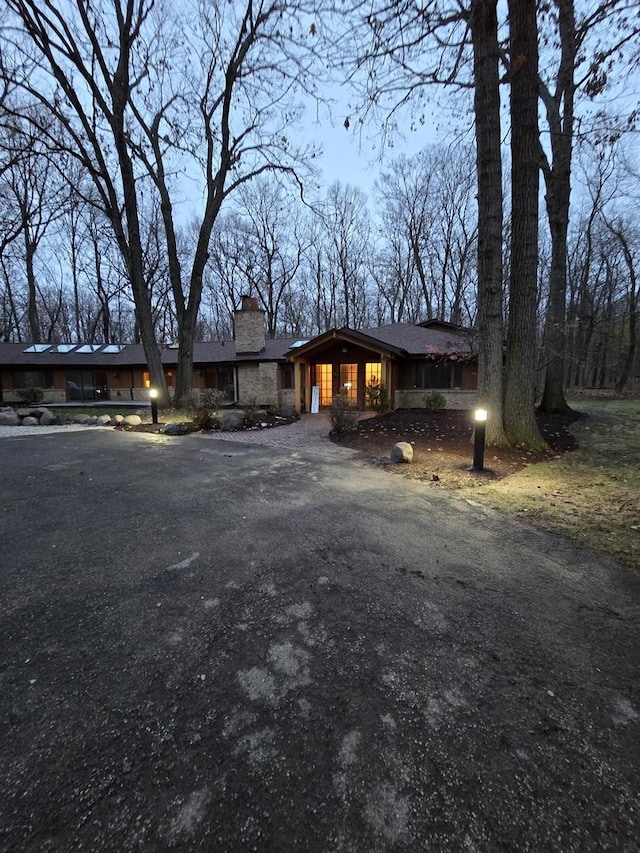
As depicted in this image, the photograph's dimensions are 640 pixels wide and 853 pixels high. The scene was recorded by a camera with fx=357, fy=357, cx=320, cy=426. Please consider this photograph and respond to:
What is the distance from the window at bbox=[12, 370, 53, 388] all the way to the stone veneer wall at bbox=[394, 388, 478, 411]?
66.8ft

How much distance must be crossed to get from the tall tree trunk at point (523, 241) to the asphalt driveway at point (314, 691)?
459 cm

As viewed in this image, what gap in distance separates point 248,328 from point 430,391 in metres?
9.22

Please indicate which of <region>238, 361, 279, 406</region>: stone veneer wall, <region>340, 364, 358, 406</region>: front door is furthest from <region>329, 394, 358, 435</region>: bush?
<region>238, 361, 279, 406</region>: stone veneer wall

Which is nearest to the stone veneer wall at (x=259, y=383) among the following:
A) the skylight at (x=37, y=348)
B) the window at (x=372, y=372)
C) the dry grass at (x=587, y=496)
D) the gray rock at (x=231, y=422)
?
the window at (x=372, y=372)

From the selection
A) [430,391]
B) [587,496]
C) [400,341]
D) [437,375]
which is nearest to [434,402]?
[430,391]

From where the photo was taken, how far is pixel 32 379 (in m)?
21.0

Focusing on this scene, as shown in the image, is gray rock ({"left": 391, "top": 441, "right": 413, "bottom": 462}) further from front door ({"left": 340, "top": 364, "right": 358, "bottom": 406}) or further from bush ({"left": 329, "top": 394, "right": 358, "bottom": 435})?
front door ({"left": 340, "top": 364, "right": 358, "bottom": 406})

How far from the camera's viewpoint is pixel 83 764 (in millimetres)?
1385

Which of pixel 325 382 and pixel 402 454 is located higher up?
pixel 325 382

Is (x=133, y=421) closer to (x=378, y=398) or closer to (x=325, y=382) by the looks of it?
(x=325, y=382)

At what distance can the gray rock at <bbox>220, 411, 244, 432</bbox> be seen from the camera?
11.0 metres

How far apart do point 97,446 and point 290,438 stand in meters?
4.52

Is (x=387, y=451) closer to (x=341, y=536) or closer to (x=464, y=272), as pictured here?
(x=341, y=536)

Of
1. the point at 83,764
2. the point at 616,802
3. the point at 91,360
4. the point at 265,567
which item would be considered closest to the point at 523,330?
the point at 265,567
